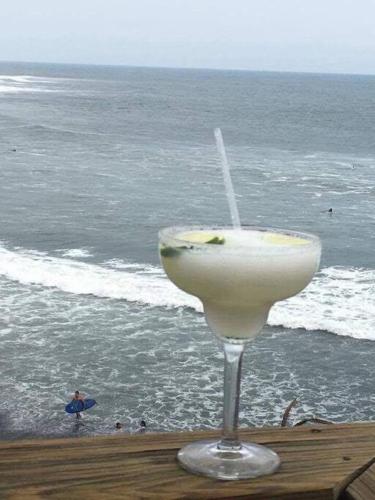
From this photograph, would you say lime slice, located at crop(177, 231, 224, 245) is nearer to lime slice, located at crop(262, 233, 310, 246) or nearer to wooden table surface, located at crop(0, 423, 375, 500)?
lime slice, located at crop(262, 233, 310, 246)

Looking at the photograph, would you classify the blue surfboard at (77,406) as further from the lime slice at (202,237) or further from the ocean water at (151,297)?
the lime slice at (202,237)

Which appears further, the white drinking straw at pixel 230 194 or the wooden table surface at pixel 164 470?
the white drinking straw at pixel 230 194

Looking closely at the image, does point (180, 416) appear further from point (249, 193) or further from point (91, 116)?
point (91, 116)

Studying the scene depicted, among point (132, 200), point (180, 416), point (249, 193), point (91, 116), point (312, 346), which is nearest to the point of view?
point (180, 416)

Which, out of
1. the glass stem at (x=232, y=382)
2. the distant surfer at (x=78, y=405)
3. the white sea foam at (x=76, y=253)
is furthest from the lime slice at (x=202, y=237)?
the white sea foam at (x=76, y=253)

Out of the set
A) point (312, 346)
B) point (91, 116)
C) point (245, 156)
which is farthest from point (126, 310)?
point (91, 116)

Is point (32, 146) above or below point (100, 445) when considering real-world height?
below

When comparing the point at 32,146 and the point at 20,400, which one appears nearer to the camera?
the point at 20,400

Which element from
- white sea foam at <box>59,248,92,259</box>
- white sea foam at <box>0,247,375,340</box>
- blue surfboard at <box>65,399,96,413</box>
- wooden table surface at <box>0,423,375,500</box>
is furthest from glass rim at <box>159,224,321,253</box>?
white sea foam at <box>59,248,92,259</box>
